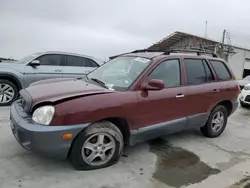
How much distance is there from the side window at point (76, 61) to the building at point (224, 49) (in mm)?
23348

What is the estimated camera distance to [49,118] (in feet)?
11.3

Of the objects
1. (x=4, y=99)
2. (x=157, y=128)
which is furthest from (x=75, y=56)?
(x=157, y=128)

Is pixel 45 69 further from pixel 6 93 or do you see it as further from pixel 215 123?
pixel 215 123

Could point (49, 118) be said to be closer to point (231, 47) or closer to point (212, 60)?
point (212, 60)

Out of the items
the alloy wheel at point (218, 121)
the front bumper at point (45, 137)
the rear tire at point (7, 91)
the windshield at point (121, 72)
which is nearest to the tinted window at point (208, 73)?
the alloy wheel at point (218, 121)

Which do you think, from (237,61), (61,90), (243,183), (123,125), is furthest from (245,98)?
(237,61)

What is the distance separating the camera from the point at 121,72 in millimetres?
4609

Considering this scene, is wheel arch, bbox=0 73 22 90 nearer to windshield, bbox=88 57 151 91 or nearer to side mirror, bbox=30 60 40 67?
side mirror, bbox=30 60 40 67

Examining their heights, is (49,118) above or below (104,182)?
above

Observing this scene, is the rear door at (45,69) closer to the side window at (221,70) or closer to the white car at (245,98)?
the side window at (221,70)

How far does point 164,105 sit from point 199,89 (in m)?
0.98

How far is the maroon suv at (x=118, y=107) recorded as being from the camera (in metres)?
3.50

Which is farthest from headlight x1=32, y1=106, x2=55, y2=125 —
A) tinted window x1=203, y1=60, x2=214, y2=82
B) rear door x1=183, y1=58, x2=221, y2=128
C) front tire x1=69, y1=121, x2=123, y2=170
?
tinted window x1=203, y1=60, x2=214, y2=82

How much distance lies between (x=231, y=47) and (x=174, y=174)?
102ft
